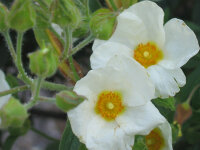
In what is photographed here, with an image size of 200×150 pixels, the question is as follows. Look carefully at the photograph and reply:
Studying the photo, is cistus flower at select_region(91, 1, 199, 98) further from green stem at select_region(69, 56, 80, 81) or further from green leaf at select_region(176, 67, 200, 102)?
→ green leaf at select_region(176, 67, 200, 102)

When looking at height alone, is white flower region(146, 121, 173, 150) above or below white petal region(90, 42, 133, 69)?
below

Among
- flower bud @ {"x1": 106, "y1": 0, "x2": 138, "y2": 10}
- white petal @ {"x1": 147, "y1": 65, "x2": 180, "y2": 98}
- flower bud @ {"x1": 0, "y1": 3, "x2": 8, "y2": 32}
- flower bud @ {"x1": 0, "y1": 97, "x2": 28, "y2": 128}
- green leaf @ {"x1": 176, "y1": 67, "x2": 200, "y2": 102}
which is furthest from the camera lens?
green leaf @ {"x1": 176, "y1": 67, "x2": 200, "y2": 102}

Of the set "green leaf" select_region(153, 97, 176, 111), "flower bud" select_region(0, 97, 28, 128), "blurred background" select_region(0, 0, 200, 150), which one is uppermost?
"flower bud" select_region(0, 97, 28, 128)

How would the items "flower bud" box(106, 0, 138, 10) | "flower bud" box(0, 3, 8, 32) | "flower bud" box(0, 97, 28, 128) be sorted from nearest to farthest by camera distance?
"flower bud" box(0, 97, 28, 128)
"flower bud" box(0, 3, 8, 32)
"flower bud" box(106, 0, 138, 10)

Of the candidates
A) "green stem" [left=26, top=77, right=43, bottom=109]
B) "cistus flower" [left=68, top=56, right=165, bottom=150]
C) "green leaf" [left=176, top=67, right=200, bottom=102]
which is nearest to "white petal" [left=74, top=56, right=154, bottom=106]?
"cistus flower" [left=68, top=56, right=165, bottom=150]

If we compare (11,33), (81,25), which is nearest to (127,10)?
(81,25)

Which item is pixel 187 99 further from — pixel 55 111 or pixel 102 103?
pixel 55 111

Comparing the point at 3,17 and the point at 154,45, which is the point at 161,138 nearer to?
the point at 154,45
